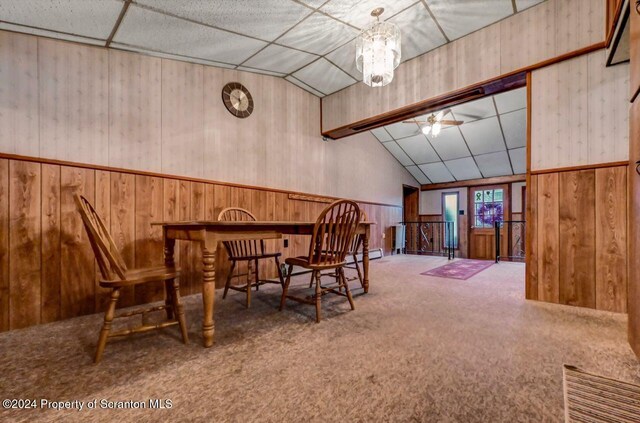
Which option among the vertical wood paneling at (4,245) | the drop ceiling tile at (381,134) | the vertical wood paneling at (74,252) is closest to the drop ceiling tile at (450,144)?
the drop ceiling tile at (381,134)

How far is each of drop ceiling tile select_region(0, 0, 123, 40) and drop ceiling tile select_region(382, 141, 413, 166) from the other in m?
5.32

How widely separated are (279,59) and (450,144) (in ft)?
13.5

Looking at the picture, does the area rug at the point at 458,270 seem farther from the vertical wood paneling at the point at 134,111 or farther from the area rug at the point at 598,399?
the vertical wood paneling at the point at 134,111

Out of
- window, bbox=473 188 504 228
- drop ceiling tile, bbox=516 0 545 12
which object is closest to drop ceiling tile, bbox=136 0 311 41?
drop ceiling tile, bbox=516 0 545 12

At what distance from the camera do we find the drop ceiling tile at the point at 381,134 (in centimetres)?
595

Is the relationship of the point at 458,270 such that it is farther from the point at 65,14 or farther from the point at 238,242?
the point at 65,14

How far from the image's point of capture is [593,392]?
122cm

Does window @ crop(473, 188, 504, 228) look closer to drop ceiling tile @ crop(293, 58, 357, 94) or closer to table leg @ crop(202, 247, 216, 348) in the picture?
drop ceiling tile @ crop(293, 58, 357, 94)

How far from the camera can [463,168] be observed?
6613 mm

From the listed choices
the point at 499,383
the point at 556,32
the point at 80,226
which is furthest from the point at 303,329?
the point at 556,32

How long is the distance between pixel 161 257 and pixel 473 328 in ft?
8.90

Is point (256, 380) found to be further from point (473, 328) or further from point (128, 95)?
point (128, 95)

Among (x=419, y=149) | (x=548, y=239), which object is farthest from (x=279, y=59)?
(x=419, y=149)

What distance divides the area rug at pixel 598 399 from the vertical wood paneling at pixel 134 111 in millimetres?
3274
